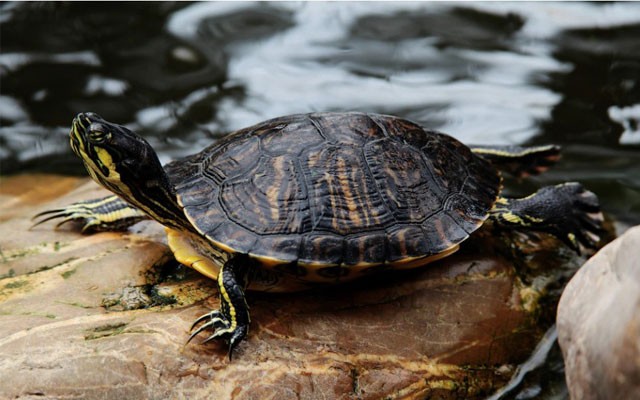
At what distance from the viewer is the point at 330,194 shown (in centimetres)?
342

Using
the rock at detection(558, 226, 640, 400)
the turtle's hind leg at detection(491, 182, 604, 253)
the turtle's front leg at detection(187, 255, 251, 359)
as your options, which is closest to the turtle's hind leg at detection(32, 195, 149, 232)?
the turtle's front leg at detection(187, 255, 251, 359)

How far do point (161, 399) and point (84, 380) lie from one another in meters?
0.33

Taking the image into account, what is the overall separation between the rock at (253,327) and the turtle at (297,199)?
0.14 meters

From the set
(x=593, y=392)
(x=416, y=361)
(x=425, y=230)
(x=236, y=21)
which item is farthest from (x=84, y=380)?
(x=236, y=21)

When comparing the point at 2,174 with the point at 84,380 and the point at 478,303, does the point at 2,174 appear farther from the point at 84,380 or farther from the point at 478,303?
the point at 478,303

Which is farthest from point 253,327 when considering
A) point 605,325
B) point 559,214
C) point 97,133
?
point 559,214

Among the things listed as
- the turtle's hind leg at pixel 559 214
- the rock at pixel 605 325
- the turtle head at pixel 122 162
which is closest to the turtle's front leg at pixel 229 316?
the turtle head at pixel 122 162

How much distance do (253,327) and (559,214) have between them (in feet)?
6.56

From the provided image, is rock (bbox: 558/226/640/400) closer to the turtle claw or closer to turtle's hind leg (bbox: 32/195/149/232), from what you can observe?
the turtle claw

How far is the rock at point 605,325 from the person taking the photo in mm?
2238

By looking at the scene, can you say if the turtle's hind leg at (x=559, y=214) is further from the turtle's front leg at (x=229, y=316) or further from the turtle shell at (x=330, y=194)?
the turtle's front leg at (x=229, y=316)

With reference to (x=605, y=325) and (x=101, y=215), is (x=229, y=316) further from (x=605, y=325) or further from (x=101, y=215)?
(x=605, y=325)

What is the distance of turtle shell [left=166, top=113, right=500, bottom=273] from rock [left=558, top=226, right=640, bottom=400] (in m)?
0.89

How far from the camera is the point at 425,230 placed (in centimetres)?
348
